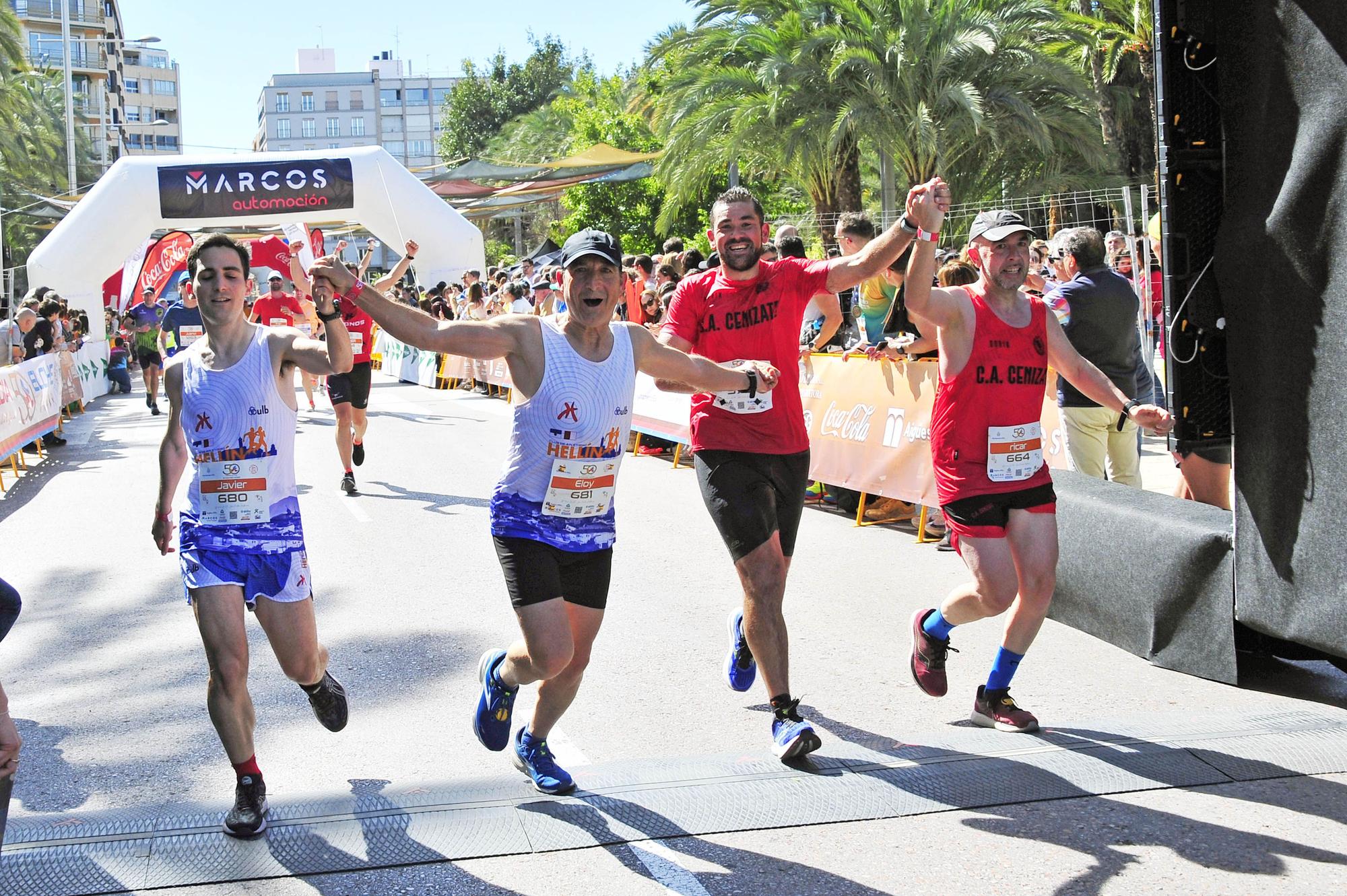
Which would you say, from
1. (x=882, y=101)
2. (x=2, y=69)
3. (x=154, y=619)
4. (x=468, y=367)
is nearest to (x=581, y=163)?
(x=468, y=367)

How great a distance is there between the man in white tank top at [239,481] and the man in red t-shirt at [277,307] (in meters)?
9.40

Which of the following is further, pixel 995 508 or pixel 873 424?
pixel 873 424

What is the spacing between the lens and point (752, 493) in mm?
5125

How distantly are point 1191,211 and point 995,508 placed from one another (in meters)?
1.65

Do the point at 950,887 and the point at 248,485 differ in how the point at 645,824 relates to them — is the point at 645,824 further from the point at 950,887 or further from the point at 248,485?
the point at 248,485

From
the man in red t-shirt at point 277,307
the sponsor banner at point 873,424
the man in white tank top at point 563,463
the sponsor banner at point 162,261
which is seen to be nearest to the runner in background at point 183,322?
the man in red t-shirt at point 277,307

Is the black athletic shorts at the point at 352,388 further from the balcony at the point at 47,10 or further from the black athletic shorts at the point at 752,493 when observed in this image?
the balcony at the point at 47,10

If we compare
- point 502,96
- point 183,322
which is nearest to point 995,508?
point 183,322

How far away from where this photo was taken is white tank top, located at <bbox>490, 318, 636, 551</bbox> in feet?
14.3

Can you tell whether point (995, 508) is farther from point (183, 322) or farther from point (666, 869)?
point (183, 322)

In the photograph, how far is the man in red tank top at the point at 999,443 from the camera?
5.07 m

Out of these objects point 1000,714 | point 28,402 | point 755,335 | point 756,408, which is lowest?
point 1000,714

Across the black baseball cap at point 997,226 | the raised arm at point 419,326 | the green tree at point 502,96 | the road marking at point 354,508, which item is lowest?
the road marking at point 354,508

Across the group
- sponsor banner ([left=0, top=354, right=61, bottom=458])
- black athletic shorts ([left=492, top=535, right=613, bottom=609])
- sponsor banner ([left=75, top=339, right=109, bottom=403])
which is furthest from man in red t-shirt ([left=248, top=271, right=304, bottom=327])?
sponsor banner ([left=75, top=339, right=109, bottom=403])
